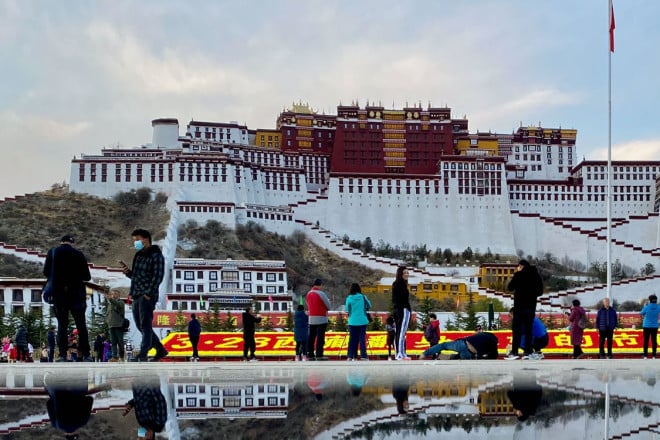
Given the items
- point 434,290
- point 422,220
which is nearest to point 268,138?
point 422,220

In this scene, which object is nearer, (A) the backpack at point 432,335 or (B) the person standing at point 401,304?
(B) the person standing at point 401,304

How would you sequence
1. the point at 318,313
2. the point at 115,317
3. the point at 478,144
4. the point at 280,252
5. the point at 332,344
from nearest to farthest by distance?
1. the point at 318,313
2. the point at 115,317
3. the point at 332,344
4. the point at 280,252
5. the point at 478,144

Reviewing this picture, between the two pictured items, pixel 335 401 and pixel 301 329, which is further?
pixel 301 329

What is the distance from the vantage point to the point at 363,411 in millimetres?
7609

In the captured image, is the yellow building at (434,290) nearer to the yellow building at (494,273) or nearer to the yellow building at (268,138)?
the yellow building at (494,273)

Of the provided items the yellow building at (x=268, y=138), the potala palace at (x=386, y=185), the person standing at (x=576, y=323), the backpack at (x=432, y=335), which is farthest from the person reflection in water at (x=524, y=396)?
the yellow building at (x=268, y=138)

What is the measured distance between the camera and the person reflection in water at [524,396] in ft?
24.3

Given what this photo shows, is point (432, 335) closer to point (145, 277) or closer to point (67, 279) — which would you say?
point (145, 277)

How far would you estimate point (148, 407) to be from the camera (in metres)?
Result: 7.79

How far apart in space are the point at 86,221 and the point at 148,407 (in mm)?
71753

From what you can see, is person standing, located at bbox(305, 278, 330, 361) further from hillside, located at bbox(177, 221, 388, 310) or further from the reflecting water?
hillside, located at bbox(177, 221, 388, 310)

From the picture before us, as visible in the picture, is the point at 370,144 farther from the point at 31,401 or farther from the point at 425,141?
the point at 31,401

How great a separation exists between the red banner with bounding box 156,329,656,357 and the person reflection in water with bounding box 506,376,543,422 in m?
14.5

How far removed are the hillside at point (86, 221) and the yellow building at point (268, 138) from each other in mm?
16809
